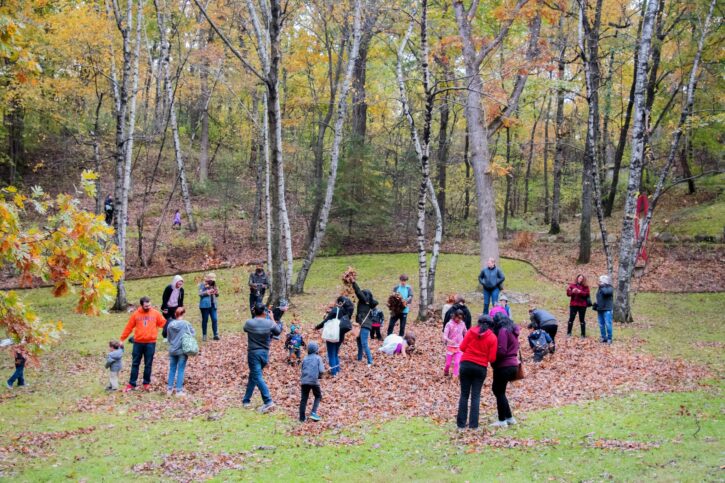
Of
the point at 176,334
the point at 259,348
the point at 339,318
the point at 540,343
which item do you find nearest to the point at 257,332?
the point at 259,348

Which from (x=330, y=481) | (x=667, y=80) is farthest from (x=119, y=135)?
(x=667, y=80)

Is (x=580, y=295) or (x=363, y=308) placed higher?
(x=580, y=295)

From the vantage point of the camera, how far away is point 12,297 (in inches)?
222

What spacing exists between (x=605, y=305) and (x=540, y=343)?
7.82ft

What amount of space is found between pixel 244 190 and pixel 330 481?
86.1 ft

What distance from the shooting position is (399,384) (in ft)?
34.9

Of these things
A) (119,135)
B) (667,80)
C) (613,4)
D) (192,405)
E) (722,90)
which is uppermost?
(613,4)

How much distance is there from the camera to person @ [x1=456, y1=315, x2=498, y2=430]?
25.8 ft

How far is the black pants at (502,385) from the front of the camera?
8.02 m

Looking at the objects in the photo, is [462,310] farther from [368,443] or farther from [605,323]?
[605,323]

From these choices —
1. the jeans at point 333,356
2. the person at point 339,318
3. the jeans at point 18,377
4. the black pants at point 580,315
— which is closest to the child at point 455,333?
the person at point 339,318

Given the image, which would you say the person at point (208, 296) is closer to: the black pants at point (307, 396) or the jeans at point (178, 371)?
the jeans at point (178, 371)

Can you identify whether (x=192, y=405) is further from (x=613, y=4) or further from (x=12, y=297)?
(x=613, y=4)

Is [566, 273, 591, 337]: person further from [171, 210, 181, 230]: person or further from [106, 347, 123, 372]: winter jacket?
[171, 210, 181, 230]: person
